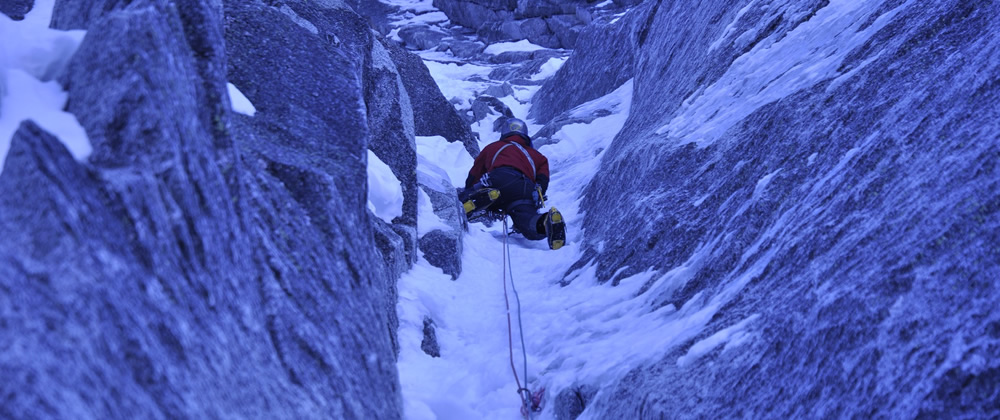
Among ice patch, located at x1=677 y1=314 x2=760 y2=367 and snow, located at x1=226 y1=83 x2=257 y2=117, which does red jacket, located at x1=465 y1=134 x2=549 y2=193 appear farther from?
ice patch, located at x1=677 y1=314 x2=760 y2=367

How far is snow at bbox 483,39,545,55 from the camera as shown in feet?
107

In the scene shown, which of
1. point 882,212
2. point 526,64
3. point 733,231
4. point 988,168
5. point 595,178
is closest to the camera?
point 988,168

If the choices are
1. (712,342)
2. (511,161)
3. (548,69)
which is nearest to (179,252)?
(712,342)

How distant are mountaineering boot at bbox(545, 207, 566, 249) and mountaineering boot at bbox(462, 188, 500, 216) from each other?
0.96 m

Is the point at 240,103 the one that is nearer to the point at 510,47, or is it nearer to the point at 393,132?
the point at 393,132

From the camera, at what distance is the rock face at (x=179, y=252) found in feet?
5.32

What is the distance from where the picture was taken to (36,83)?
89.4 inches

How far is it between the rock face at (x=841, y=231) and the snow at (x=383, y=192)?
6.21 feet

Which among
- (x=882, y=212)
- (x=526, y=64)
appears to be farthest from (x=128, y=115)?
(x=526, y=64)

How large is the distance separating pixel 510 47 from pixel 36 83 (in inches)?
1255

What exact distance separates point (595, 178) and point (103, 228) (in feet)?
25.1

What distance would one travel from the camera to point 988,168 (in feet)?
9.00

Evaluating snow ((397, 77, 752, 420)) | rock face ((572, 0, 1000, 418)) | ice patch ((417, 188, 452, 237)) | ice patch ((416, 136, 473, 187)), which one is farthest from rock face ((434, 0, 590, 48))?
rock face ((572, 0, 1000, 418))

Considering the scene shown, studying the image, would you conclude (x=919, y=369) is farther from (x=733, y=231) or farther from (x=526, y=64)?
(x=526, y=64)
